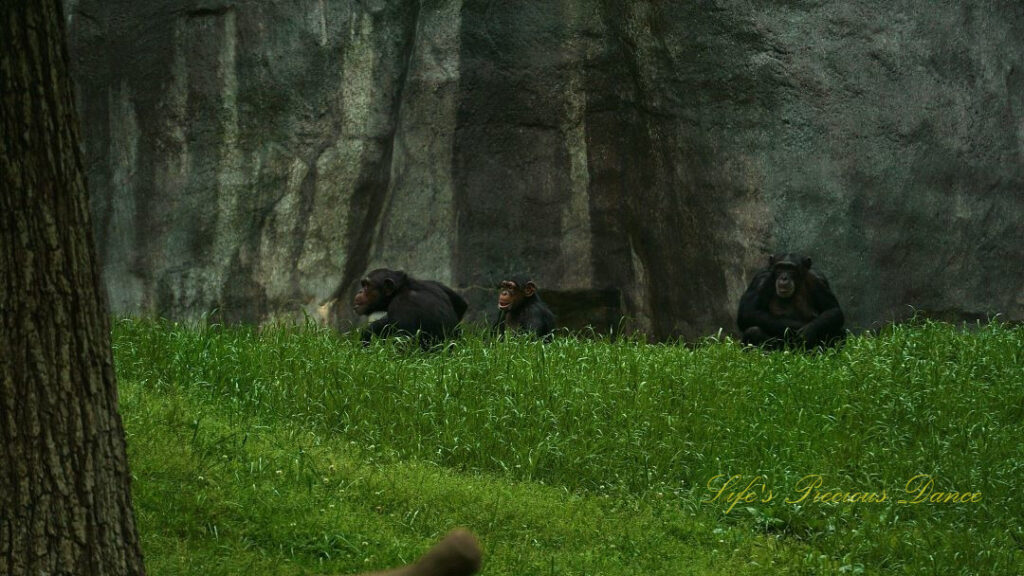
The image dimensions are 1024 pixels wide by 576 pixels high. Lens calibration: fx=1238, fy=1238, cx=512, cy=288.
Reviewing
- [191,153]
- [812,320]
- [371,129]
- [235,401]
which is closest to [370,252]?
[371,129]

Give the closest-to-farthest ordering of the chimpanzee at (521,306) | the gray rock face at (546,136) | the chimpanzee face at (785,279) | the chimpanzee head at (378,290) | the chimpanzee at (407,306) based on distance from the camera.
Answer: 1. the chimpanzee at (407,306)
2. the chimpanzee face at (785,279)
3. the chimpanzee head at (378,290)
4. the chimpanzee at (521,306)
5. the gray rock face at (546,136)

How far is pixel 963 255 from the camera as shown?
1214cm

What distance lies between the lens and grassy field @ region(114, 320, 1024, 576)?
18.4ft

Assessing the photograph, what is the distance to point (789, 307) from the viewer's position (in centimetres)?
1116

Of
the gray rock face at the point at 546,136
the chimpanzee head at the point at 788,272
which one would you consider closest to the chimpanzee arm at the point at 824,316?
the chimpanzee head at the point at 788,272

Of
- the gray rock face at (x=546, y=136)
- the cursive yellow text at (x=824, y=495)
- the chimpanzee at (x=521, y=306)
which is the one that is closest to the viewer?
the cursive yellow text at (x=824, y=495)

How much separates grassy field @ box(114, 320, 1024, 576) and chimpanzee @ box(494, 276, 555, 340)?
6.87 feet

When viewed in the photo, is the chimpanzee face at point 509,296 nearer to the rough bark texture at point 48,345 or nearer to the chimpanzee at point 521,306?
the chimpanzee at point 521,306

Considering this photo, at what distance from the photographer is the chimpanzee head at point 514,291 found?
11.5 metres

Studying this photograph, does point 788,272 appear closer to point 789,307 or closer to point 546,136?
point 789,307

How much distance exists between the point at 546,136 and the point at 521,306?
7.58 ft

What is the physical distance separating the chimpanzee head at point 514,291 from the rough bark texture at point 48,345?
302 inches

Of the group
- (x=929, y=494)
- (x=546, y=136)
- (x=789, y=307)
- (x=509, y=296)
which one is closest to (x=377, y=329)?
(x=509, y=296)

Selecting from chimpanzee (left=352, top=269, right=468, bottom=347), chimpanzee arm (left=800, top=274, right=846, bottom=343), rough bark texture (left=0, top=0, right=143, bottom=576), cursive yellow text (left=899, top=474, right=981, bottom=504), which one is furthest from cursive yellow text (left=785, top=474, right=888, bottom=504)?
chimpanzee arm (left=800, top=274, right=846, bottom=343)
